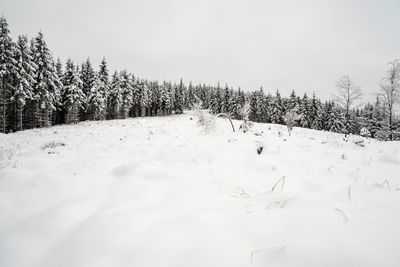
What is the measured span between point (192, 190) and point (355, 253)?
2.08 meters

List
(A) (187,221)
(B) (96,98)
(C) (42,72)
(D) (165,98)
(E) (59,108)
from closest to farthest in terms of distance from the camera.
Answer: (A) (187,221)
(C) (42,72)
(E) (59,108)
(B) (96,98)
(D) (165,98)

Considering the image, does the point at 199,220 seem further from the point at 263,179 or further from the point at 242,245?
the point at 263,179

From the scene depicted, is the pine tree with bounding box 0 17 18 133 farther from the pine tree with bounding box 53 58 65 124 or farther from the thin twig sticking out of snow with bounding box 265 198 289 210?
the thin twig sticking out of snow with bounding box 265 198 289 210

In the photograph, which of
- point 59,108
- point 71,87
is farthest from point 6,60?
point 59,108

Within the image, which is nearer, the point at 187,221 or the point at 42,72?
the point at 187,221

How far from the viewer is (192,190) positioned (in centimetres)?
299

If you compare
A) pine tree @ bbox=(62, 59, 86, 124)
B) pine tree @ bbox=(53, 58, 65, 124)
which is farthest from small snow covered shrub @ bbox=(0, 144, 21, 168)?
pine tree @ bbox=(53, 58, 65, 124)

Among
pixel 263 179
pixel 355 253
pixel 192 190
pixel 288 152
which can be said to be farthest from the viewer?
pixel 288 152

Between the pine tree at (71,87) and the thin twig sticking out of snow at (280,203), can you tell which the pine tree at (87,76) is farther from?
the thin twig sticking out of snow at (280,203)

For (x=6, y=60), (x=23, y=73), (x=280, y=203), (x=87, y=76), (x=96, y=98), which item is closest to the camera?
(x=280, y=203)

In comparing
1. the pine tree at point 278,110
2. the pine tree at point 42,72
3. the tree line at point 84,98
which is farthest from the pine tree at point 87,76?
the pine tree at point 278,110

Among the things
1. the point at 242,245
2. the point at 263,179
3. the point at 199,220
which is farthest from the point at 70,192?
the point at 263,179

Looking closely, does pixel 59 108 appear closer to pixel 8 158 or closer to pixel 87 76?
pixel 87 76

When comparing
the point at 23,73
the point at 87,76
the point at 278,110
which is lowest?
the point at 278,110
